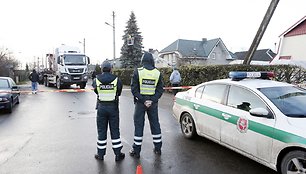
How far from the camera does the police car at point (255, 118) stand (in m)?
3.82

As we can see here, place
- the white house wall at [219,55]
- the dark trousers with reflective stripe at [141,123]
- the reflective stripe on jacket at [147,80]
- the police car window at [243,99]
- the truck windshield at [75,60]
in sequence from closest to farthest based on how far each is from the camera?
the police car window at [243,99] → the reflective stripe on jacket at [147,80] → the dark trousers with reflective stripe at [141,123] → the truck windshield at [75,60] → the white house wall at [219,55]

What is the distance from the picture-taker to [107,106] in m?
4.97

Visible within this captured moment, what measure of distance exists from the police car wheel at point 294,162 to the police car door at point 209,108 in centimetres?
147

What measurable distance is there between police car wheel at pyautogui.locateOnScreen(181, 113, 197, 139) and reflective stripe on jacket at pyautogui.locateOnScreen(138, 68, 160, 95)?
152cm

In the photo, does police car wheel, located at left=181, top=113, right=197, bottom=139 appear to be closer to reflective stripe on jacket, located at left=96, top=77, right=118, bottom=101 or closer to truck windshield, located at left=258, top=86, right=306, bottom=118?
truck windshield, located at left=258, top=86, right=306, bottom=118

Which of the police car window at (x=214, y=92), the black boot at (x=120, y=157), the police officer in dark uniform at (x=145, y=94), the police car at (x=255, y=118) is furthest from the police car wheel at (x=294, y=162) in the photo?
the black boot at (x=120, y=157)

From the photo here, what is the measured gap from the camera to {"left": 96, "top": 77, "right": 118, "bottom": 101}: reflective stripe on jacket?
16.3ft

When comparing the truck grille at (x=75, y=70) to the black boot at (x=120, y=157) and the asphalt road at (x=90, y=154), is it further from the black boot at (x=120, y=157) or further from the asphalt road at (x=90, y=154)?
the black boot at (x=120, y=157)

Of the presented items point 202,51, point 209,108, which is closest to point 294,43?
point 209,108

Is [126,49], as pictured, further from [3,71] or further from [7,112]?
[7,112]

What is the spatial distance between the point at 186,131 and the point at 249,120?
2.13 meters

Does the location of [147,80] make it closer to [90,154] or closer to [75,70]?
[90,154]

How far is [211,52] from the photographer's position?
4766cm

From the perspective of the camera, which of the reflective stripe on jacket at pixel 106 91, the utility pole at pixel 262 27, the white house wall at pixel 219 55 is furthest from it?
the white house wall at pixel 219 55
